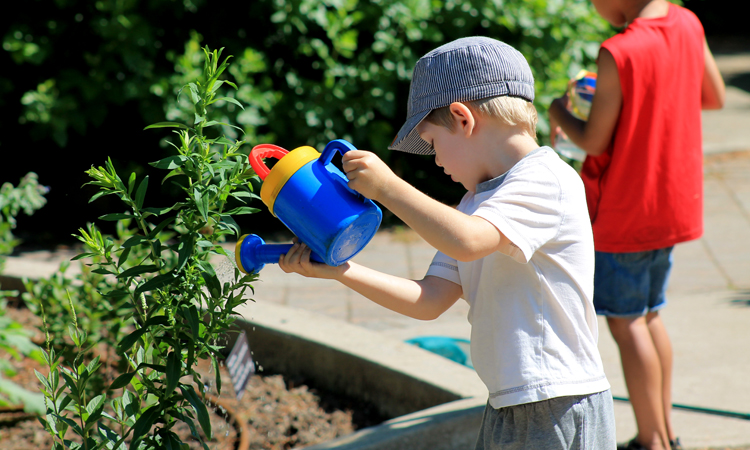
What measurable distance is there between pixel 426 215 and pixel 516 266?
0.30 meters

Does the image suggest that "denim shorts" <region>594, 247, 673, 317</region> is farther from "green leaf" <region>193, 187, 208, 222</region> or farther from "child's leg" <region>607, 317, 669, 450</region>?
"green leaf" <region>193, 187, 208, 222</region>

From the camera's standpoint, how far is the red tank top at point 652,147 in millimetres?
2359

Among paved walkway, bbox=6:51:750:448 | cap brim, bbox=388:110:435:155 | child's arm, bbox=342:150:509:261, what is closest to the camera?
child's arm, bbox=342:150:509:261

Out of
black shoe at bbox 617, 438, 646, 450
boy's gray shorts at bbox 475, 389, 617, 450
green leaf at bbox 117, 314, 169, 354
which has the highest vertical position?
green leaf at bbox 117, 314, 169, 354

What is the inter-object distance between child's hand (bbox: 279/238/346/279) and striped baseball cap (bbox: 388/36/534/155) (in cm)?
32

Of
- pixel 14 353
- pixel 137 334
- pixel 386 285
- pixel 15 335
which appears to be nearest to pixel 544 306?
pixel 386 285

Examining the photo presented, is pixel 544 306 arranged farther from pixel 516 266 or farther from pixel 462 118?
pixel 462 118

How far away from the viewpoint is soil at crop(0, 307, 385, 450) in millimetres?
2572

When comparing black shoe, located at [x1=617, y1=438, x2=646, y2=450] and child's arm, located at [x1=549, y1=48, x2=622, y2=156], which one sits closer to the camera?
child's arm, located at [x1=549, y1=48, x2=622, y2=156]

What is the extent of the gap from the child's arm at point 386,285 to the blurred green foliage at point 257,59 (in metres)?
3.37

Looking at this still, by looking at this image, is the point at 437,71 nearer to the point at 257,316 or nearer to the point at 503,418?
the point at 503,418

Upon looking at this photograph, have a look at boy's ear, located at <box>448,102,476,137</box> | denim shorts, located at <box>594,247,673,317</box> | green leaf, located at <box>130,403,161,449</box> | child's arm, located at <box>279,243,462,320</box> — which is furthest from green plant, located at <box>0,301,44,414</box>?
denim shorts, located at <box>594,247,673,317</box>

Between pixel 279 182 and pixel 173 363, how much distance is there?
0.40 meters

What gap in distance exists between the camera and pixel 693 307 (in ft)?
13.2
